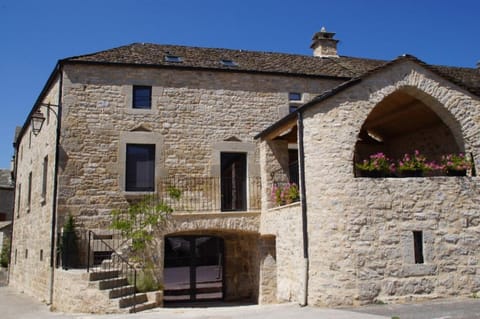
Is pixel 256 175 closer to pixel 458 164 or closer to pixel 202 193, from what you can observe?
pixel 202 193

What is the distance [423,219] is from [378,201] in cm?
103

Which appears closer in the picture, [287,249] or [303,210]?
[303,210]

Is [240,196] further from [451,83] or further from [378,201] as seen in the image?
[451,83]

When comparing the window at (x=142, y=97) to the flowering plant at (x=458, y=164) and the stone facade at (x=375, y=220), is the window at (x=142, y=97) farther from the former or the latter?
the flowering plant at (x=458, y=164)

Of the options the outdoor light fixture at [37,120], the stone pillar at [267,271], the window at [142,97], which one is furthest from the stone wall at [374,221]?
the outdoor light fixture at [37,120]

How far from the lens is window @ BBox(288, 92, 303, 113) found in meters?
14.2

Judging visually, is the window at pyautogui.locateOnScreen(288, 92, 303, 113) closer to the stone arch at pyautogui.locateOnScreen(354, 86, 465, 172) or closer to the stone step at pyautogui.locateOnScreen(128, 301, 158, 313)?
the stone arch at pyautogui.locateOnScreen(354, 86, 465, 172)

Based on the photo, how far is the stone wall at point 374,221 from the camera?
363 inches

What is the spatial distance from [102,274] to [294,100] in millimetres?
7628

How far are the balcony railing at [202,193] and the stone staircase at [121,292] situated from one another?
100 inches

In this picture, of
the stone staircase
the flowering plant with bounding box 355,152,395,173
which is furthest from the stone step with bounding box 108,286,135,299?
the flowering plant with bounding box 355,152,395,173

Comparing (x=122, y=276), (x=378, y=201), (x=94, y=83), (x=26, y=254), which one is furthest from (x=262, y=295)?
(x=26, y=254)

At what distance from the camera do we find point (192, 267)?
1402 centimetres

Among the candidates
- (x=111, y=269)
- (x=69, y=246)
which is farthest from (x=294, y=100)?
(x=69, y=246)
